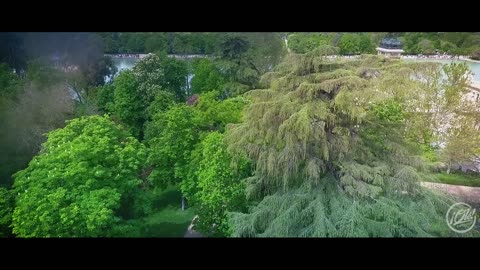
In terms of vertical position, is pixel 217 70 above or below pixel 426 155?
above

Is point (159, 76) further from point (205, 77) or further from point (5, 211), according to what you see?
point (5, 211)

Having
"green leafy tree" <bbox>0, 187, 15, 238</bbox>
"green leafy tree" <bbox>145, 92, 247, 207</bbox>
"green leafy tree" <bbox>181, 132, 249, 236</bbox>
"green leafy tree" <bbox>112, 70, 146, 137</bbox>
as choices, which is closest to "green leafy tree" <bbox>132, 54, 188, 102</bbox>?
"green leafy tree" <bbox>112, 70, 146, 137</bbox>

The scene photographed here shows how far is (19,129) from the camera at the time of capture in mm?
4621

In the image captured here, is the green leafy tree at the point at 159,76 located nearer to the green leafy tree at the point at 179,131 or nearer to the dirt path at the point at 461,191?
the green leafy tree at the point at 179,131

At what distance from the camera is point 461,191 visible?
4.99 meters

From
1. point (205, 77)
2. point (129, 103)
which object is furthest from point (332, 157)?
point (129, 103)

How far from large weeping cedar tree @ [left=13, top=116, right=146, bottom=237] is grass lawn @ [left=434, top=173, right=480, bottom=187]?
446 centimetres

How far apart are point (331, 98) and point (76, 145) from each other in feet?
10.4

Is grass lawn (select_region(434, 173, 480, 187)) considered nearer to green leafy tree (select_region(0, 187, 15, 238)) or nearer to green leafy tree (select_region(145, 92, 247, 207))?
green leafy tree (select_region(145, 92, 247, 207))

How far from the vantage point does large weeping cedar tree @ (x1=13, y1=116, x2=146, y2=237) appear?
13.1 feet

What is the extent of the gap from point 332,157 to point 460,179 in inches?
94.4

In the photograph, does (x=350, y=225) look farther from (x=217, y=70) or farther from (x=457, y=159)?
(x=217, y=70)
